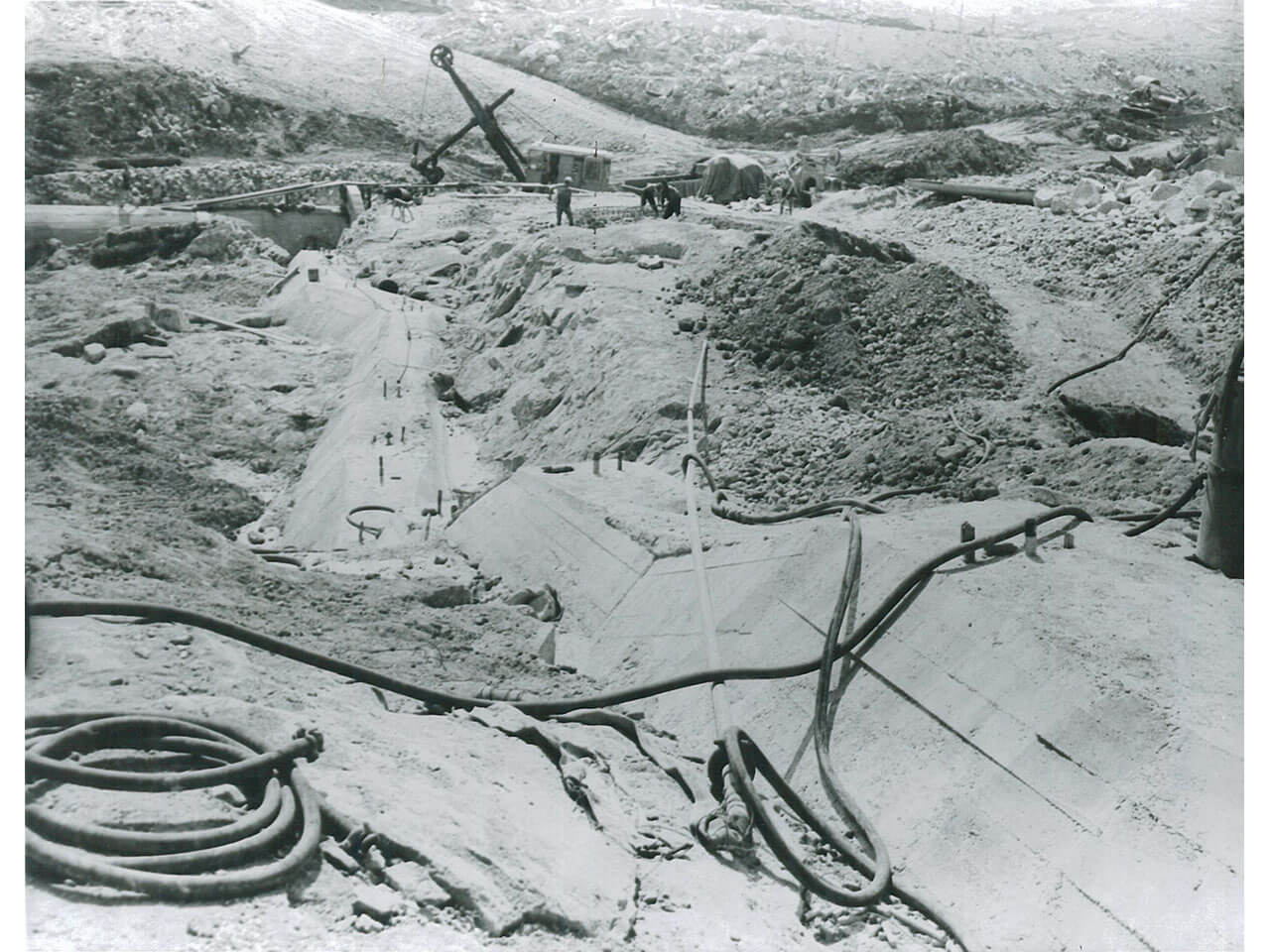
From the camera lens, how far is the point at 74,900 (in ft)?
12.5

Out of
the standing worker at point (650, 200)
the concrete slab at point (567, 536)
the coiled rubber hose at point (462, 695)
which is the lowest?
the concrete slab at point (567, 536)

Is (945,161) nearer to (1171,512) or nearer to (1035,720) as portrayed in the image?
(1171,512)

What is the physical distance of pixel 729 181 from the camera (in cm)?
2545

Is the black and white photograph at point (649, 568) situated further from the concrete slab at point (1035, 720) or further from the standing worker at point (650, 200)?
the standing worker at point (650, 200)

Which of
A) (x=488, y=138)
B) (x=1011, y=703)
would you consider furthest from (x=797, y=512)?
(x=488, y=138)

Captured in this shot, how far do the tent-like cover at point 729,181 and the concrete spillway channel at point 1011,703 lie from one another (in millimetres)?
18218

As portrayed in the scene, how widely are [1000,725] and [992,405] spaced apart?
5596 mm

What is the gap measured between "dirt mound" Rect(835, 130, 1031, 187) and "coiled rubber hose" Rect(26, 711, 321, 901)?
973 inches

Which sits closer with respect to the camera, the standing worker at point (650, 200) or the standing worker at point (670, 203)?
the standing worker at point (670, 203)

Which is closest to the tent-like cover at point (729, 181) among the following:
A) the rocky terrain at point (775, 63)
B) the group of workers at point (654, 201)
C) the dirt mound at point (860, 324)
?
the group of workers at point (654, 201)

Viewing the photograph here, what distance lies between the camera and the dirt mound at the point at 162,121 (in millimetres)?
23953

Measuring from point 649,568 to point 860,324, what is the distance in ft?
16.7

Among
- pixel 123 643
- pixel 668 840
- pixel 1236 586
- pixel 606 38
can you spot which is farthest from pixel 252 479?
pixel 606 38

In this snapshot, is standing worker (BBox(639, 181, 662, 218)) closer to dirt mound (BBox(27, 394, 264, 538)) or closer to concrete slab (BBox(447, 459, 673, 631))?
dirt mound (BBox(27, 394, 264, 538))
